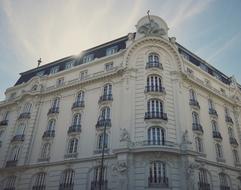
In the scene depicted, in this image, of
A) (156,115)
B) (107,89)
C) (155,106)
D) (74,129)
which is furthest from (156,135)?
(74,129)

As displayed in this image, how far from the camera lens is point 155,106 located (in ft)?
81.0

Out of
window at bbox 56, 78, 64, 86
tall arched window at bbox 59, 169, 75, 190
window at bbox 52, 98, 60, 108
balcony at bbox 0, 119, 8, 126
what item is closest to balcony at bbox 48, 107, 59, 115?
window at bbox 52, 98, 60, 108

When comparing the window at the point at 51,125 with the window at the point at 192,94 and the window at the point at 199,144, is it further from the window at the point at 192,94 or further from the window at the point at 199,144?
the window at the point at 192,94

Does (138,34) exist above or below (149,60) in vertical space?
above

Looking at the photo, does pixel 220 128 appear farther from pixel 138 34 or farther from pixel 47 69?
pixel 47 69

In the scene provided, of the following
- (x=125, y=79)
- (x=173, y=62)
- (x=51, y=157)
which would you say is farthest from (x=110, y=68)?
(x=51, y=157)

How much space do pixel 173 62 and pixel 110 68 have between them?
7821mm

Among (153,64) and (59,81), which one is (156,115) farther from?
(59,81)

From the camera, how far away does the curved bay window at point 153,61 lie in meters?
26.9

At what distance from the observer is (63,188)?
24.3 metres

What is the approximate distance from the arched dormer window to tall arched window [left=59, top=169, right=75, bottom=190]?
928cm

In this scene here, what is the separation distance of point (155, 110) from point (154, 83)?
133 inches

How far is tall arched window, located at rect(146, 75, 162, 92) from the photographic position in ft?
83.4

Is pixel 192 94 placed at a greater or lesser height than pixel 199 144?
greater
